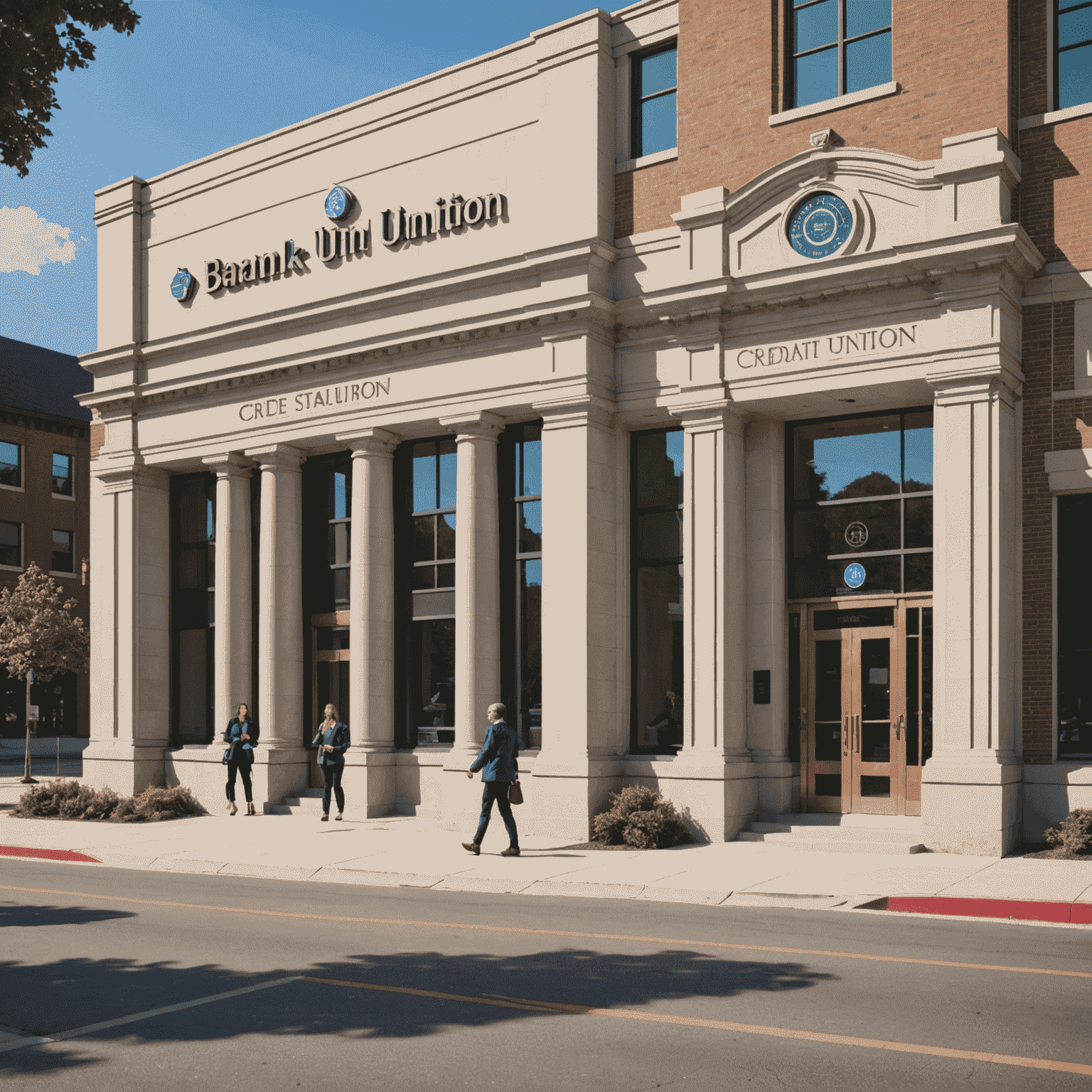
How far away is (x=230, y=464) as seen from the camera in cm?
2322

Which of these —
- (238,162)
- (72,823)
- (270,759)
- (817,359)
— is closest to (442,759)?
(270,759)

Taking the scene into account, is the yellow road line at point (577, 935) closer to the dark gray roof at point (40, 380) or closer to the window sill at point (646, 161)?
the window sill at point (646, 161)

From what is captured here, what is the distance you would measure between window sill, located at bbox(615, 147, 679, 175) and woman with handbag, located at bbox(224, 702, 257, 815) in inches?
428

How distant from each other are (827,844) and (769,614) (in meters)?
3.36

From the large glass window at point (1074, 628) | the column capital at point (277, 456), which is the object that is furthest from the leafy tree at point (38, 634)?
the large glass window at point (1074, 628)

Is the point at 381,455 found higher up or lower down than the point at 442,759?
higher up

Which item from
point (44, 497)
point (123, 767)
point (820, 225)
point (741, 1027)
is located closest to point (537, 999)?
point (741, 1027)

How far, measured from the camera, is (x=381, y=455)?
837 inches

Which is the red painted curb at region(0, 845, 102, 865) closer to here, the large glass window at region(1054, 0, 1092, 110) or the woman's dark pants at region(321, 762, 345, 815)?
the woman's dark pants at region(321, 762, 345, 815)

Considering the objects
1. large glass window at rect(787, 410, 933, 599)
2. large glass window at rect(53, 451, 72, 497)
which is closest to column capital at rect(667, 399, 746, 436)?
large glass window at rect(787, 410, 933, 599)

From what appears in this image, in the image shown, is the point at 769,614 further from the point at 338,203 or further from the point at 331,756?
the point at 338,203

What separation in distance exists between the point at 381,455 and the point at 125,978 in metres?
13.4

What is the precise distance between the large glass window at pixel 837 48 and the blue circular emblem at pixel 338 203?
786cm

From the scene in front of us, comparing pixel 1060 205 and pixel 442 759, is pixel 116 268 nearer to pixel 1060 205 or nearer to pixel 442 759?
pixel 442 759
